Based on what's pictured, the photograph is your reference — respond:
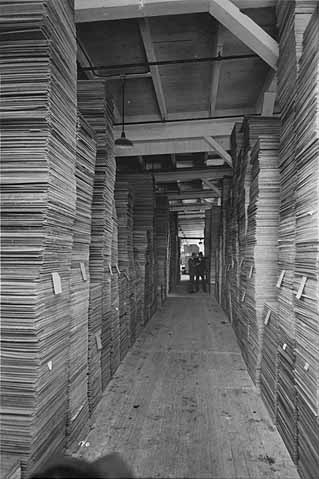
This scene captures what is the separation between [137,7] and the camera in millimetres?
3449

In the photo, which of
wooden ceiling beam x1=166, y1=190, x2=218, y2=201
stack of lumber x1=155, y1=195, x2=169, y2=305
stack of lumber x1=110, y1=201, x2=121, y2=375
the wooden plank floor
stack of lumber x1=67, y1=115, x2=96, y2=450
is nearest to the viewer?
the wooden plank floor

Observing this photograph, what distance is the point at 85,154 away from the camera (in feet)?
9.29

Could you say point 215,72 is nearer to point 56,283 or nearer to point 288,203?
point 288,203

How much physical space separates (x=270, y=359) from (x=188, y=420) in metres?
0.84

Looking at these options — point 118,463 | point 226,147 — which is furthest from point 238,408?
point 226,147

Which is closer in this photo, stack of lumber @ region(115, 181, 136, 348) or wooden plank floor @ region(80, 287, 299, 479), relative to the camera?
wooden plank floor @ region(80, 287, 299, 479)

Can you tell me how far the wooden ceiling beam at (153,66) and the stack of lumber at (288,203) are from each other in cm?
149

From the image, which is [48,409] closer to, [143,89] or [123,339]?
[123,339]

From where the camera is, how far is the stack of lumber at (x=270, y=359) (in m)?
2.98

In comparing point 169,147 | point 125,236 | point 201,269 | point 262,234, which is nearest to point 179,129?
point 169,147

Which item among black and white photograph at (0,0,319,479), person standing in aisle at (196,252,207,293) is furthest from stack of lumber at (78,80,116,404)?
person standing in aisle at (196,252,207,293)

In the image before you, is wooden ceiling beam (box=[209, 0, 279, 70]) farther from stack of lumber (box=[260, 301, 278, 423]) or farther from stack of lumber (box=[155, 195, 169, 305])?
stack of lumber (box=[155, 195, 169, 305])

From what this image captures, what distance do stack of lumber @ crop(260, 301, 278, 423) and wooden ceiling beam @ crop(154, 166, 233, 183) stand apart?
6.55 m

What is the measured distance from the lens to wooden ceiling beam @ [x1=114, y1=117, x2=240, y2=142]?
21.5ft
